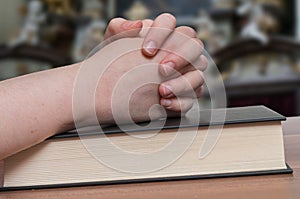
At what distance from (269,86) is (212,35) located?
0.36 m

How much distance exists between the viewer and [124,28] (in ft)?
1.53

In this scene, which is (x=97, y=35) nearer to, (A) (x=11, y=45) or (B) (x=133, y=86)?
(A) (x=11, y=45)

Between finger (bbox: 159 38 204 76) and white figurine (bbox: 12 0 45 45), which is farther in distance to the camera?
white figurine (bbox: 12 0 45 45)

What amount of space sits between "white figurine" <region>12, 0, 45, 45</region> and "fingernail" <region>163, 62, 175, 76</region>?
6.51ft

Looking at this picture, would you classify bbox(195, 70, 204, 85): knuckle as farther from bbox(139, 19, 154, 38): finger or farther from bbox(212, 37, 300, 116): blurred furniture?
bbox(212, 37, 300, 116): blurred furniture

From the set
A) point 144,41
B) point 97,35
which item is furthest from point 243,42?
point 144,41

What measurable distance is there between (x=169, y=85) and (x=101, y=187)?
0.40ft

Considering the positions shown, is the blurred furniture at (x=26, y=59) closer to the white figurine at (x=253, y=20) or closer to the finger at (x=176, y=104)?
the white figurine at (x=253, y=20)

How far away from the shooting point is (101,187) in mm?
341

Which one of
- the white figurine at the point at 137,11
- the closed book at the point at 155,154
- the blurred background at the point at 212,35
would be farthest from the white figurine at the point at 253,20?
the closed book at the point at 155,154

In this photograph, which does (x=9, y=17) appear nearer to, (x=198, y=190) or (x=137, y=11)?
(x=137, y=11)

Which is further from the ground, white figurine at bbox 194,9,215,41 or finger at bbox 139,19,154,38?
white figurine at bbox 194,9,215,41

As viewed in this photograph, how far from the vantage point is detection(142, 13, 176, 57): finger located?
41cm

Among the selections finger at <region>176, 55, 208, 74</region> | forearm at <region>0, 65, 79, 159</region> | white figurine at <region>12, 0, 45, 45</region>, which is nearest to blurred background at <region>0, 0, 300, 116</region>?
white figurine at <region>12, 0, 45, 45</region>
